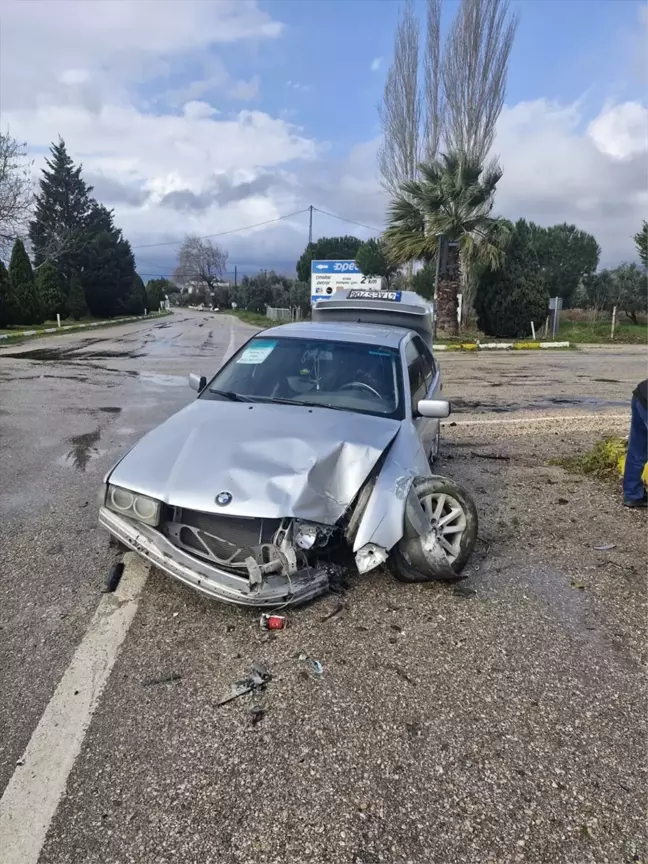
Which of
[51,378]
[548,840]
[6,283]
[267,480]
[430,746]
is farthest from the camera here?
[6,283]

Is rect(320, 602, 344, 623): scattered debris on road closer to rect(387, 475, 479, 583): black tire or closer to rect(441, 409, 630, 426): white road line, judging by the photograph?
rect(387, 475, 479, 583): black tire

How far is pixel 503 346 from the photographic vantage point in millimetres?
24125

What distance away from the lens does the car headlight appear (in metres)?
3.51

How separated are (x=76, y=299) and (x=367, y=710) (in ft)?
140

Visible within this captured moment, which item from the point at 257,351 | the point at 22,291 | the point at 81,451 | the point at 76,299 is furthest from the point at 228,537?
the point at 76,299

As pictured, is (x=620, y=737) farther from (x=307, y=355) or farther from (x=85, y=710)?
(x=307, y=355)

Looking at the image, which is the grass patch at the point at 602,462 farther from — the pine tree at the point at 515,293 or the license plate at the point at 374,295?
the pine tree at the point at 515,293

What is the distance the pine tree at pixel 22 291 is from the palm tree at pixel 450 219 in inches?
684

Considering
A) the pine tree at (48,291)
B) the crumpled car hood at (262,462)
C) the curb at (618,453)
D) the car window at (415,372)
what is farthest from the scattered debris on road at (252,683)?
the pine tree at (48,291)

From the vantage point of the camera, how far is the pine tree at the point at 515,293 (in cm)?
2767

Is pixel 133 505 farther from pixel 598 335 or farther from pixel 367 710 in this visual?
pixel 598 335

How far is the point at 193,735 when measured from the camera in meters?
2.66

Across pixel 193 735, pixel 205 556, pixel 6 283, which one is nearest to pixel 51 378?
pixel 205 556

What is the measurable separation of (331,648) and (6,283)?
29112 millimetres
